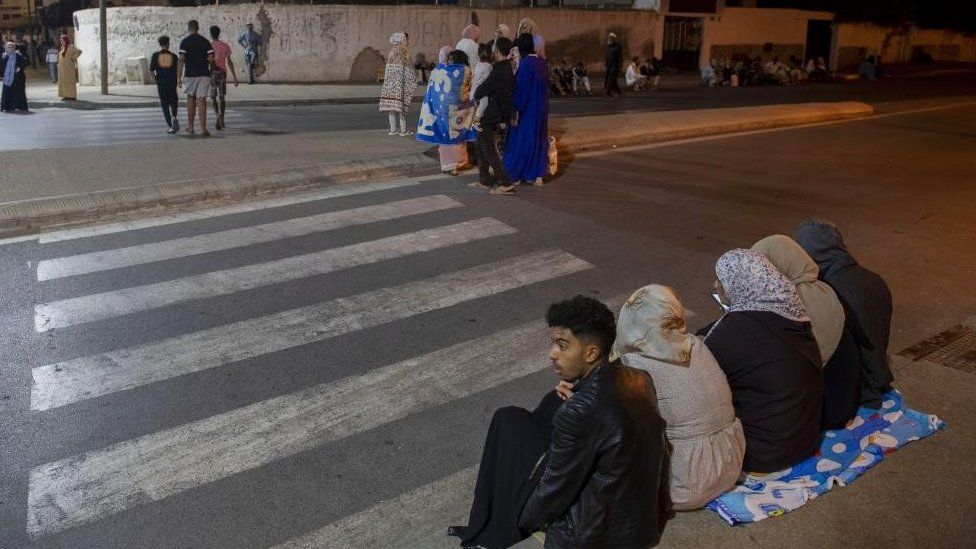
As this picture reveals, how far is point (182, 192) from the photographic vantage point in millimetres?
10102

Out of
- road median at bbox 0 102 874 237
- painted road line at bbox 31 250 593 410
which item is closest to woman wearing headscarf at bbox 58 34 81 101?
road median at bbox 0 102 874 237

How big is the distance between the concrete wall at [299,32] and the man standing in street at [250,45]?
0.34m

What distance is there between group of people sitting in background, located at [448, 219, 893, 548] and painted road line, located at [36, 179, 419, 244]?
619 cm

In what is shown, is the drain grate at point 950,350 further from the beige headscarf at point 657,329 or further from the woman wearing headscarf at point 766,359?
the beige headscarf at point 657,329

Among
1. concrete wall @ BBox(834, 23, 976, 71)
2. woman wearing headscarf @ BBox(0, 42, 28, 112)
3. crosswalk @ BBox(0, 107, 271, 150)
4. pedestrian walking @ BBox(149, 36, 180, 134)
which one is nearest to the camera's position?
pedestrian walking @ BBox(149, 36, 180, 134)

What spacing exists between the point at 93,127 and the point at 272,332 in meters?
12.2

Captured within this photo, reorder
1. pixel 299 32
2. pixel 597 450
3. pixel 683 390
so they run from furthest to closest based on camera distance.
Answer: pixel 299 32 < pixel 683 390 < pixel 597 450

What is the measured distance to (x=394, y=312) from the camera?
720 cm

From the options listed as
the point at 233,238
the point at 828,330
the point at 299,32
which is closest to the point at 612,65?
the point at 299,32

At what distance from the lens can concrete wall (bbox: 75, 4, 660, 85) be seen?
2648 centimetres

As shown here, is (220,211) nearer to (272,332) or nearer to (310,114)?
(272,332)

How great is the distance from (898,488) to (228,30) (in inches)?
1010

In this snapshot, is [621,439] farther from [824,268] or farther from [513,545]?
[824,268]

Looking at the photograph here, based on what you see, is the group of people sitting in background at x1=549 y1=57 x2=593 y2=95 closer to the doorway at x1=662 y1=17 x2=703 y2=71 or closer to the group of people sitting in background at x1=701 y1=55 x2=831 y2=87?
the group of people sitting in background at x1=701 y1=55 x2=831 y2=87
